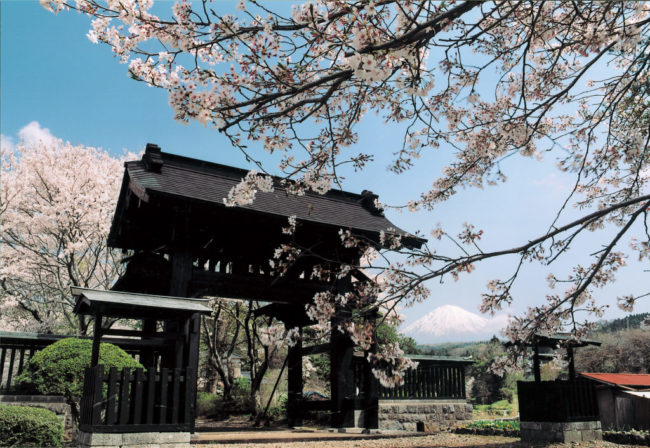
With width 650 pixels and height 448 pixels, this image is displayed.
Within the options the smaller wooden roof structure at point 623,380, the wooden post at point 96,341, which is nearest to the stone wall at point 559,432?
the smaller wooden roof structure at point 623,380

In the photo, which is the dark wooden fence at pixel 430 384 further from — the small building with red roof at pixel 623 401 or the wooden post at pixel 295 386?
the small building with red roof at pixel 623 401

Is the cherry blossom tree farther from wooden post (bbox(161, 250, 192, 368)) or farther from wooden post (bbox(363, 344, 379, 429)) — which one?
wooden post (bbox(363, 344, 379, 429))

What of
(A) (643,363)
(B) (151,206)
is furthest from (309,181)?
(A) (643,363)

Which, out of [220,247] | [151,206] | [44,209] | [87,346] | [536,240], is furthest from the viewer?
[44,209]

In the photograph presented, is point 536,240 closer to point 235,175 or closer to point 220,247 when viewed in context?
point 220,247

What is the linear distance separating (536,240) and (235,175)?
7257 mm

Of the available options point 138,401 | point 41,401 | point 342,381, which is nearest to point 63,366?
point 41,401

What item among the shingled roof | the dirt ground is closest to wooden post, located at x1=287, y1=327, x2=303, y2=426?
the dirt ground

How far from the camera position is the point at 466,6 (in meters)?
3.31

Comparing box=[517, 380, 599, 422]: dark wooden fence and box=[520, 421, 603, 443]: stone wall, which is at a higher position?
box=[517, 380, 599, 422]: dark wooden fence

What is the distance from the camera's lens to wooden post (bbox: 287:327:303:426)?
37.1 ft

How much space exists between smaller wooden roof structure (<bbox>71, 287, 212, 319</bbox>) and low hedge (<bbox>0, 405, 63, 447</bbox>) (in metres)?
1.68

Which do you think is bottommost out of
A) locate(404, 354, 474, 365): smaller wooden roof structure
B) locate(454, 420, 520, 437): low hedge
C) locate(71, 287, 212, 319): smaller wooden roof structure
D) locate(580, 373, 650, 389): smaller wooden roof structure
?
locate(454, 420, 520, 437): low hedge

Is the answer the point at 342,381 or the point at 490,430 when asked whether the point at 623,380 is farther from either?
the point at 342,381
